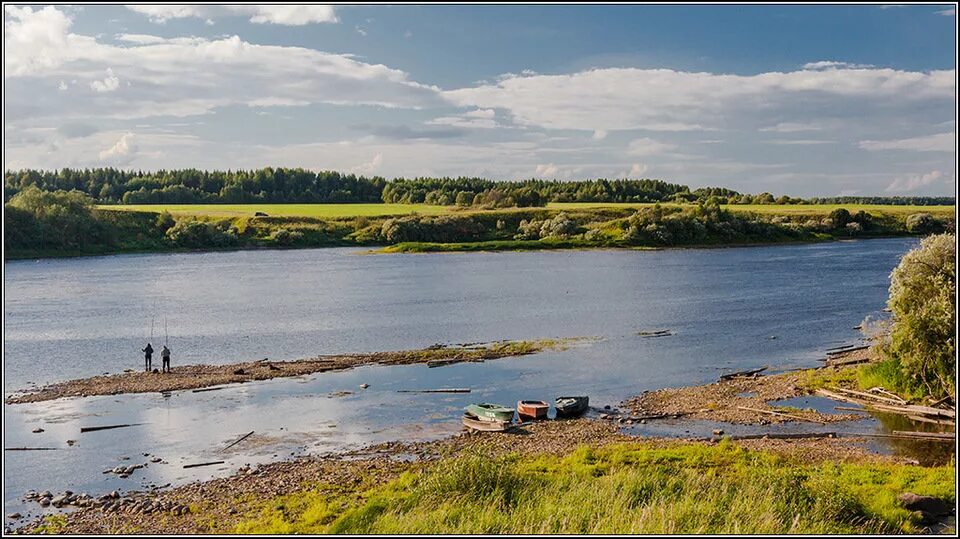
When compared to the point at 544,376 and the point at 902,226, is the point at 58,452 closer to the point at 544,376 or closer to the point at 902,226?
the point at 544,376

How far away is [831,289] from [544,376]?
51.2 metres

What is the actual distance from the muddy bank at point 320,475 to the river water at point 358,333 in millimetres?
1992

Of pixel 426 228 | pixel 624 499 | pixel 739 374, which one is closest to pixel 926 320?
pixel 739 374

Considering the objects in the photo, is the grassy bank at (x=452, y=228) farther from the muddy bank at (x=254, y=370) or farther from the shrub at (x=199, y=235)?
the muddy bank at (x=254, y=370)

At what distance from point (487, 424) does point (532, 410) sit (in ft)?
9.34

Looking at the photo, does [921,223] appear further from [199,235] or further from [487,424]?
[487,424]

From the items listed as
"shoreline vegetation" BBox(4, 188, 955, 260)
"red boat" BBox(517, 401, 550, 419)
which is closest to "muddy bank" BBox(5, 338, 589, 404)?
"red boat" BBox(517, 401, 550, 419)

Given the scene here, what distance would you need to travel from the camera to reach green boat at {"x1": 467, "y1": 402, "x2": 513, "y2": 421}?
125ft

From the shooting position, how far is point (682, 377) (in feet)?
162

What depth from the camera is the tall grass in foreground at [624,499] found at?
21.2 metres

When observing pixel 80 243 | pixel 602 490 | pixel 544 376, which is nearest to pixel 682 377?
pixel 544 376

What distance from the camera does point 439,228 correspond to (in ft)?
557

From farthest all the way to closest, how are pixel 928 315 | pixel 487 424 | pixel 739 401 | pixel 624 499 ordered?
pixel 739 401 → pixel 928 315 → pixel 487 424 → pixel 624 499

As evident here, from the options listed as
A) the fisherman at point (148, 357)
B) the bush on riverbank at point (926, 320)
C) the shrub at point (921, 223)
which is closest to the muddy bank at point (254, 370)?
the fisherman at point (148, 357)
